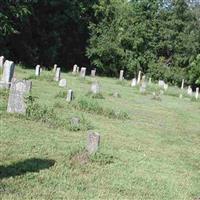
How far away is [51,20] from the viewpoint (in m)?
43.2

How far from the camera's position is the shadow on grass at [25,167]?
814 cm

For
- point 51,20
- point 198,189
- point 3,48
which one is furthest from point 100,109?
point 51,20

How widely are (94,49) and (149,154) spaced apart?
34.5 meters

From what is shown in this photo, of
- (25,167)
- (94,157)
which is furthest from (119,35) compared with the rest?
(25,167)

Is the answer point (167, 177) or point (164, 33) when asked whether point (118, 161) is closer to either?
point (167, 177)

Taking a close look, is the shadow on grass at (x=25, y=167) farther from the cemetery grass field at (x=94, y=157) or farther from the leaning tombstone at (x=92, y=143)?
the leaning tombstone at (x=92, y=143)

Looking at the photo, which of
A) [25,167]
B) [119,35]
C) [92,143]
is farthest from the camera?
[119,35]

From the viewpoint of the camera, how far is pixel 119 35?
153 ft

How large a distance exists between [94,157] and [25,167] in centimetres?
160

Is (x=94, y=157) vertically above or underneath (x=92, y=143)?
underneath

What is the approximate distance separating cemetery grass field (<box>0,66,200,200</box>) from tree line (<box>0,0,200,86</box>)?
2682 cm

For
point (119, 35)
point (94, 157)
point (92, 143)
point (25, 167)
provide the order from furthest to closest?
point (119, 35)
point (92, 143)
point (94, 157)
point (25, 167)

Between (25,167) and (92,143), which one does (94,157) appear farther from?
(25,167)

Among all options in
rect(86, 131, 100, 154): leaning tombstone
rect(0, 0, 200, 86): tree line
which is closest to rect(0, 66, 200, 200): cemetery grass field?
rect(86, 131, 100, 154): leaning tombstone
